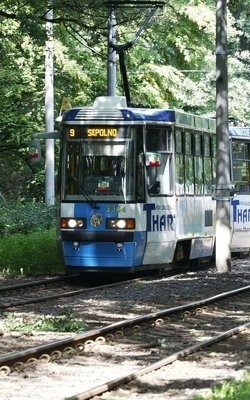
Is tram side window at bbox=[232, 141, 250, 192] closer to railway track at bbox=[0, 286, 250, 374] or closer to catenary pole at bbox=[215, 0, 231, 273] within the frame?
catenary pole at bbox=[215, 0, 231, 273]

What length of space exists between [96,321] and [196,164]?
31.3 feet

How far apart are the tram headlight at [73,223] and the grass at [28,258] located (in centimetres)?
214

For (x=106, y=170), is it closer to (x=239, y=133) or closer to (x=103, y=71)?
(x=239, y=133)

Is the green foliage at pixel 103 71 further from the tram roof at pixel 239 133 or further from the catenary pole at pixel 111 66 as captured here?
the tram roof at pixel 239 133

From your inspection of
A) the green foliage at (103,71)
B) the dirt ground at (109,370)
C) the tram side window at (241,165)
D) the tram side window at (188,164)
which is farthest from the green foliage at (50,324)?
the green foliage at (103,71)

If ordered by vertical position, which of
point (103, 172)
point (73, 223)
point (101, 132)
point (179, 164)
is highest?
point (101, 132)

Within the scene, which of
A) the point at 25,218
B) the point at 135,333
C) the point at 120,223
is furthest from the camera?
the point at 25,218

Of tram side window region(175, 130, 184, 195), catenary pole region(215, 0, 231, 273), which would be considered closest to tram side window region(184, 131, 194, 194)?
tram side window region(175, 130, 184, 195)

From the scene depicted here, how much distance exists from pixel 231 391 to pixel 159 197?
1195cm

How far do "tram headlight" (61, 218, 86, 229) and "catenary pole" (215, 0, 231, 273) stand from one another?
333 centimetres

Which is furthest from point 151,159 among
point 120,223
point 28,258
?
point 28,258

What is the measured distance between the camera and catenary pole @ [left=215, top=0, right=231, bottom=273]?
70.8 ft

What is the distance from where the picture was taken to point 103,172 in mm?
19500

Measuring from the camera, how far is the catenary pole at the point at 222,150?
2159 cm
